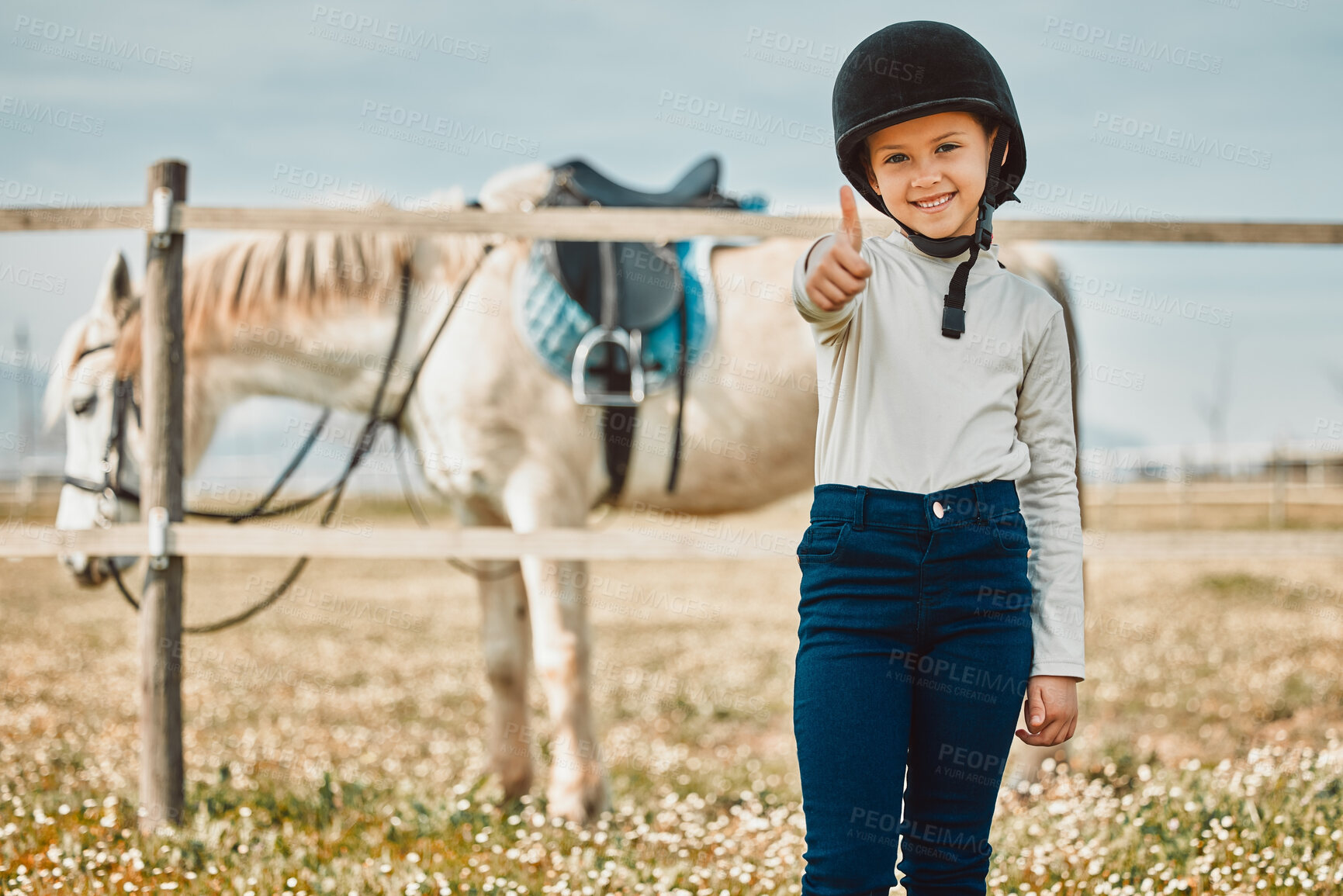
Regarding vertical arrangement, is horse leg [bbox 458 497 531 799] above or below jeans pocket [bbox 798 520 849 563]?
below

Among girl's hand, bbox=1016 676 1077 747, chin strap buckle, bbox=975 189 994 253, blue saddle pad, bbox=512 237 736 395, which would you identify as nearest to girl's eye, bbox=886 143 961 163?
chin strap buckle, bbox=975 189 994 253

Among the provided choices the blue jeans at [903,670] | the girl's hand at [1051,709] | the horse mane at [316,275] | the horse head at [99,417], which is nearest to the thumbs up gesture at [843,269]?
the blue jeans at [903,670]

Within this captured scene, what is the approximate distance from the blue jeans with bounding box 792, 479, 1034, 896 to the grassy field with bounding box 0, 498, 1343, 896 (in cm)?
135

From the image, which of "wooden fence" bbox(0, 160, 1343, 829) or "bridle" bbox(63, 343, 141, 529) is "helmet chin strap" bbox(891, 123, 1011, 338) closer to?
"wooden fence" bbox(0, 160, 1343, 829)

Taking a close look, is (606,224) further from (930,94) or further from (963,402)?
(963,402)

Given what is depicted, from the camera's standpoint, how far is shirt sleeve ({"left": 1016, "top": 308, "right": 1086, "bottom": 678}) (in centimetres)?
172

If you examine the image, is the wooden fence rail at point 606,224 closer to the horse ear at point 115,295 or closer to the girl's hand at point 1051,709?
the horse ear at point 115,295

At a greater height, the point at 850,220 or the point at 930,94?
the point at 930,94

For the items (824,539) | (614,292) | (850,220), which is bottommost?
(824,539)

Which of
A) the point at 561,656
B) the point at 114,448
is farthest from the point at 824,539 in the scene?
the point at 114,448

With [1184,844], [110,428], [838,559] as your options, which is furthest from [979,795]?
[110,428]

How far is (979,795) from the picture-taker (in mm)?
1698

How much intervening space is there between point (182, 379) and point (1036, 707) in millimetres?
3098

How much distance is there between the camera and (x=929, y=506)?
1.62m
